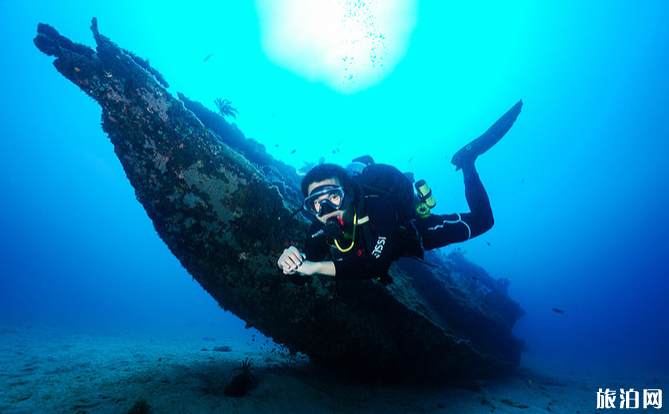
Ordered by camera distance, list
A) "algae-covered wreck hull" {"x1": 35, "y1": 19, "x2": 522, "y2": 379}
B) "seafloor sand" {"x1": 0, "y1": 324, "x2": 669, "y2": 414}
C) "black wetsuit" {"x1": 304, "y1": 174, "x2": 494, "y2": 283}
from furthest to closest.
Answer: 1. "algae-covered wreck hull" {"x1": 35, "y1": 19, "x2": 522, "y2": 379}
2. "seafloor sand" {"x1": 0, "y1": 324, "x2": 669, "y2": 414}
3. "black wetsuit" {"x1": 304, "y1": 174, "x2": 494, "y2": 283}

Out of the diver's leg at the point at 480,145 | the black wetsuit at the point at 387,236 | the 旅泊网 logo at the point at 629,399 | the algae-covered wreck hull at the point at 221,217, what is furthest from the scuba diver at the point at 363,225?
the 旅泊网 logo at the point at 629,399

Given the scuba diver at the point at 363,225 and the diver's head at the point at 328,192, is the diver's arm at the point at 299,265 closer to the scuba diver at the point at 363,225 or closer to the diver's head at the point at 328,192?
the scuba diver at the point at 363,225

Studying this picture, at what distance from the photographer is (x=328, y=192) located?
11.0ft

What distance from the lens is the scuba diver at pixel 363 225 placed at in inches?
111

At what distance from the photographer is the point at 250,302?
4.59m

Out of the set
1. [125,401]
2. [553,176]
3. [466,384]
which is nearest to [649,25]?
[553,176]

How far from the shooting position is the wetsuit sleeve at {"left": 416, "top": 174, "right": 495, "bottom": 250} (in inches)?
173

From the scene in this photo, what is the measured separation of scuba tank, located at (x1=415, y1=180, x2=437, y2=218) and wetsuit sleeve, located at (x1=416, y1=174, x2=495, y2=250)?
5.2 inches

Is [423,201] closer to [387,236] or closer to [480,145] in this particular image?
[387,236]

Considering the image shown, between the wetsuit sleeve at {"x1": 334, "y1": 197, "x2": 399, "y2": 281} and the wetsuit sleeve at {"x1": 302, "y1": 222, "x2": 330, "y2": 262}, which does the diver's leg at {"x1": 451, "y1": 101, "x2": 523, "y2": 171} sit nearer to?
the wetsuit sleeve at {"x1": 334, "y1": 197, "x2": 399, "y2": 281}

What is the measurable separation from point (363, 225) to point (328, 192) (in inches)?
24.0

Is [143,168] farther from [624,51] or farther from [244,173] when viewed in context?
[624,51]

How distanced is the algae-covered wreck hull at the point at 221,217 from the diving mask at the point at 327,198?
96cm

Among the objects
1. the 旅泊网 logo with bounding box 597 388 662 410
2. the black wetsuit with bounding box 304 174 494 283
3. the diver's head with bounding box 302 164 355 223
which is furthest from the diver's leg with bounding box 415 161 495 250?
the 旅泊网 logo with bounding box 597 388 662 410
